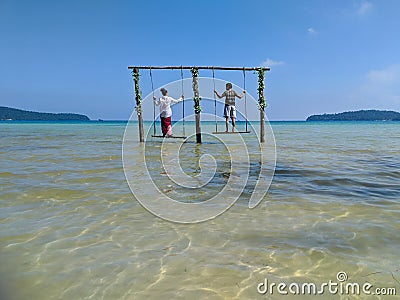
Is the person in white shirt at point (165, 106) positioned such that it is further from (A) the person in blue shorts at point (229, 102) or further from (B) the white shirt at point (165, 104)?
(A) the person in blue shorts at point (229, 102)

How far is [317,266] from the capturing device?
10.3 ft

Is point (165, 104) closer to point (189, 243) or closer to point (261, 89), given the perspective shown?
point (261, 89)

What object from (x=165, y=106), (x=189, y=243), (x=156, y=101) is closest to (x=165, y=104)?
(x=165, y=106)

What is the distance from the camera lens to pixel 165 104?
53.6ft

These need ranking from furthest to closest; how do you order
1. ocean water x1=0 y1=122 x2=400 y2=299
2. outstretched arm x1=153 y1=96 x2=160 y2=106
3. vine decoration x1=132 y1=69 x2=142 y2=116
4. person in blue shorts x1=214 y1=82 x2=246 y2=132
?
vine decoration x1=132 y1=69 x2=142 y2=116 < outstretched arm x1=153 y1=96 x2=160 y2=106 < person in blue shorts x1=214 y1=82 x2=246 y2=132 < ocean water x1=0 y1=122 x2=400 y2=299

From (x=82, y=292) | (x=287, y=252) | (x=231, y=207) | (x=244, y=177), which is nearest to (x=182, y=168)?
(x=244, y=177)

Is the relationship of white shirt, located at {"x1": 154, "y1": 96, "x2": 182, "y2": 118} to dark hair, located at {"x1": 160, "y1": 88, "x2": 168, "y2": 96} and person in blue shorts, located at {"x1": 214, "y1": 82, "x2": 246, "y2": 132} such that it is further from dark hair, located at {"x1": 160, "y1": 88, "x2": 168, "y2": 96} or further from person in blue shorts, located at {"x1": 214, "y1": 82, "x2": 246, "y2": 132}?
person in blue shorts, located at {"x1": 214, "y1": 82, "x2": 246, "y2": 132}

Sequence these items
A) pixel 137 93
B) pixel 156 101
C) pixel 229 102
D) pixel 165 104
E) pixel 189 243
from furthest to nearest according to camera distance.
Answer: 1. pixel 137 93
2. pixel 165 104
3. pixel 156 101
4. pixel 229 102
5. pixel 189 243

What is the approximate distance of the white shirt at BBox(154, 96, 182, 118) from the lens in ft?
53.2

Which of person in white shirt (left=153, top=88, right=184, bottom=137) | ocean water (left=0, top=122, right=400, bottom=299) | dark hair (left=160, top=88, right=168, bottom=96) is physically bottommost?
ocean water (left=0, top=122, right=400, bottom=299)

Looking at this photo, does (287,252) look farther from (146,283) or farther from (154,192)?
(154,192)

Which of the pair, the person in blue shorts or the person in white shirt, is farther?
the person in white shirt

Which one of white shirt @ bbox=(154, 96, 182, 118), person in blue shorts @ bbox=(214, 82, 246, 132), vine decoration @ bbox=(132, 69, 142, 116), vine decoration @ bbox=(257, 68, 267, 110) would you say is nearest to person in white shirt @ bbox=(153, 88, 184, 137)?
white shirt @ bbox=(154, 96, 182, 118)

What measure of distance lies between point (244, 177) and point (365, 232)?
12.8 feet
